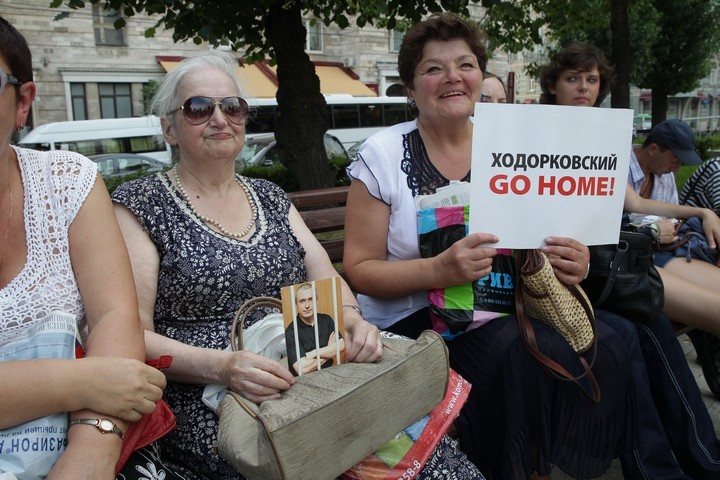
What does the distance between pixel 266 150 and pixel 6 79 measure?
14.2m

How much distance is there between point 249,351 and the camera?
1716mm

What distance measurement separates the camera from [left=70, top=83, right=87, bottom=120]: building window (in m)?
23.4

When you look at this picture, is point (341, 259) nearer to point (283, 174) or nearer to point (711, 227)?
point (711, 227)

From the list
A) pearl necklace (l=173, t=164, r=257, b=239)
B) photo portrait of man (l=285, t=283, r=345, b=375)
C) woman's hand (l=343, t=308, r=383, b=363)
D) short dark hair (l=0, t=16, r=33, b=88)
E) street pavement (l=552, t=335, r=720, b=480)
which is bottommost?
street pavement (l=552, t=335, r=720, b=480)

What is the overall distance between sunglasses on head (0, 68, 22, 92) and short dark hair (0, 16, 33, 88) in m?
0.01

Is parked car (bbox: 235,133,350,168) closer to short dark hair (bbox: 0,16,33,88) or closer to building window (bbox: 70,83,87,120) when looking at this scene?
building window (bbox: 70,83,87,120)

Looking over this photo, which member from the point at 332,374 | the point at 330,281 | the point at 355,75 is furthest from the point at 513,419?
the point at 355,75

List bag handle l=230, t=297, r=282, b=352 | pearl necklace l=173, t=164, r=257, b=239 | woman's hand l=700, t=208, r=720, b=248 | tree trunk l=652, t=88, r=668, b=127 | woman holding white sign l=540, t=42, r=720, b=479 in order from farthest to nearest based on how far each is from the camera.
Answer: tree trunk l=652, t=88, r=668, b=127, woman's hand l=700, t=208, r=720, b=248, woman holding white sign l=540, t=42, r=720, b=479, pearl necklace l=173, t=164, r=257, b=239, bag handle l=230, t=297, r=282, b=352

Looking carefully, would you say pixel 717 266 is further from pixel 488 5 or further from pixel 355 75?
pixel 355 75

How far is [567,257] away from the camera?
205 cm

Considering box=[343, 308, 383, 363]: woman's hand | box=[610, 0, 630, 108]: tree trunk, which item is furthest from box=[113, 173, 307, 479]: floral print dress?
box=[610, 0, 630, 108]: tree trunk

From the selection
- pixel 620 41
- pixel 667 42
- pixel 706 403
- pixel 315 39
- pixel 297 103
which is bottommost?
pixel 706 403

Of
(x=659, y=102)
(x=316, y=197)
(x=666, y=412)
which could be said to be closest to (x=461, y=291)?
(x=666, y=412)

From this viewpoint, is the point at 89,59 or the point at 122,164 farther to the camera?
the point at 89,59
